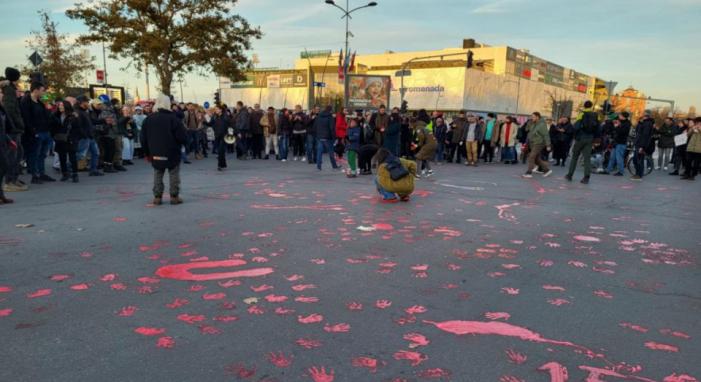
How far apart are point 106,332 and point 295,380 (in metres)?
1.41

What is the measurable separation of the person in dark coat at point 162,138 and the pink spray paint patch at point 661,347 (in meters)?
6.74

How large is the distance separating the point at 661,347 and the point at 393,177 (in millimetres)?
5702

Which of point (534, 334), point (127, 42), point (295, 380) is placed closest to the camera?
point (295, 380)

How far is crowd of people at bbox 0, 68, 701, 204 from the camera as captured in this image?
8.68 metres

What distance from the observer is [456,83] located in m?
58.4

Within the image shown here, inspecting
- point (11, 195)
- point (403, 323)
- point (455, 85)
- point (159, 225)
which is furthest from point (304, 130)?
point (455, 85)

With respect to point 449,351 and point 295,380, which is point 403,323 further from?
point 295,380

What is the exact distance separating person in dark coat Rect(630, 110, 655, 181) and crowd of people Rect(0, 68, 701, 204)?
30 mm

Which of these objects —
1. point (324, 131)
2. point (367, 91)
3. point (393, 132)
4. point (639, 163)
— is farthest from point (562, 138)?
point (367, 91)

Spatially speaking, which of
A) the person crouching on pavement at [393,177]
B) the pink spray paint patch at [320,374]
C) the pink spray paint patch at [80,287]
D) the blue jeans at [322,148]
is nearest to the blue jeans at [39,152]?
the blue jeans at [322,148]

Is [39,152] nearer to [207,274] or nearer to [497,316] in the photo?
[207,274]

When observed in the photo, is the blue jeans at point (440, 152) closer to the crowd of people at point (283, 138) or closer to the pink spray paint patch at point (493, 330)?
the crowd of people at point (283, 138)

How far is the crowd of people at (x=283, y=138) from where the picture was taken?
8.68m

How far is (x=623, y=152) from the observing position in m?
14.7
